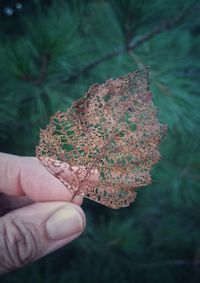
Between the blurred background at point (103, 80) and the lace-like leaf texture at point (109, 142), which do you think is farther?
the blurred background at point (103, 80)

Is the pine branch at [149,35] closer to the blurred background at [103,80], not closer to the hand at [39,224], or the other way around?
the blurred background at [103,80]

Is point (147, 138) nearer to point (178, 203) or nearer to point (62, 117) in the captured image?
point (62, 117)

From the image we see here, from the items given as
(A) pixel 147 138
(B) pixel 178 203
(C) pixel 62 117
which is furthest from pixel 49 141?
(B) pixel 178 203

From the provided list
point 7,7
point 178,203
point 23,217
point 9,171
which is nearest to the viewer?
point 23,217

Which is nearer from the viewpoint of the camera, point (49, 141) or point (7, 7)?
point (49, 141)

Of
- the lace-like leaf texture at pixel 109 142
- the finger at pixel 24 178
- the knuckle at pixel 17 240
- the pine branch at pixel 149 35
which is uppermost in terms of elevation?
the pine branch at pixel 149 35

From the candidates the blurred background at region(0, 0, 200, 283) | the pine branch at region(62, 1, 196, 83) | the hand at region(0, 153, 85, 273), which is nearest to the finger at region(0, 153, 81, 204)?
the hand at region(0, 153, 85, 273)

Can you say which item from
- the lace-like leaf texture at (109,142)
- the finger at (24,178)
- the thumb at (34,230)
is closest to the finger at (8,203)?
the finger at (24,178)

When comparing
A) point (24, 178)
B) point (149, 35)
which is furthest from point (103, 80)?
point (24, 178)
